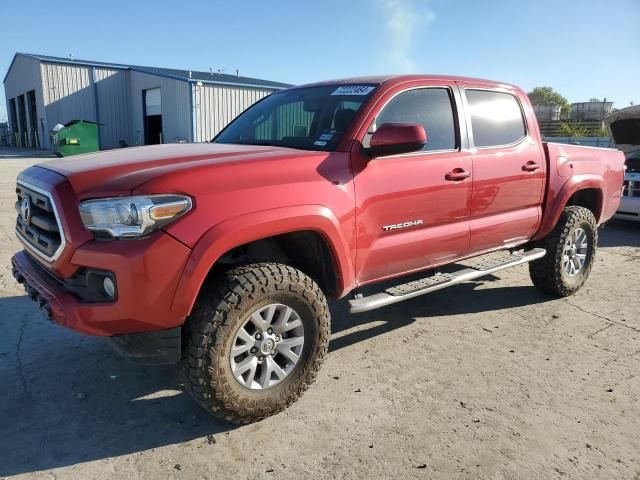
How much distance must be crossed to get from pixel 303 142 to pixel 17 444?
241cm

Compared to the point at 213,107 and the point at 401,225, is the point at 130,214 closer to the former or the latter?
the point at 401,225

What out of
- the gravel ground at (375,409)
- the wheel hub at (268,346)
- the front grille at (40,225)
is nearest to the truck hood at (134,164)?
the front grille at (40,225)

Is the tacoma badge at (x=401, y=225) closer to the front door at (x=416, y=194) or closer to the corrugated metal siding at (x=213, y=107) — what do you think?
the front door at (x=416, y=194)

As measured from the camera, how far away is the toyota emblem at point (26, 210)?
3.04 meters

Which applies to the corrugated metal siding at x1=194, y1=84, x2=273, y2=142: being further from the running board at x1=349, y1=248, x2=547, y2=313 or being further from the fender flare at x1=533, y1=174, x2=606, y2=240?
the running board at x1=349, y1=248, x2=547, y2=313

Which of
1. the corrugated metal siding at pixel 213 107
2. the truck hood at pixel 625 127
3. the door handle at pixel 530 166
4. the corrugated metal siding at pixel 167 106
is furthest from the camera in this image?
the corrugated metal siding at pixel 167 106

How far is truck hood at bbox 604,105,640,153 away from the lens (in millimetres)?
9055

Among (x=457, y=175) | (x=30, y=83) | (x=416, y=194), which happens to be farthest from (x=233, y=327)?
(x=30, y=83)

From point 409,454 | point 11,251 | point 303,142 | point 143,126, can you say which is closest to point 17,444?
point 409,454

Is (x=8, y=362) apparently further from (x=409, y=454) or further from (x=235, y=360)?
(x=409, y=454)

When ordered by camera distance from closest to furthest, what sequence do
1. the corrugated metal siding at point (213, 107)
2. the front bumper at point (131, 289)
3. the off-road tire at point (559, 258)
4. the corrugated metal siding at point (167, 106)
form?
the front bumper at point (131, 289), the off-road tire at point (559, 258), the corrugated metal siding at point (213, 107), the corrugated metal siding at point (167, 106)

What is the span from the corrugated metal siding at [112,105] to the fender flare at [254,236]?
29569 millimetres

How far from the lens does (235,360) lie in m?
2.88

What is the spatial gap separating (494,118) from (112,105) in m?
29.9
